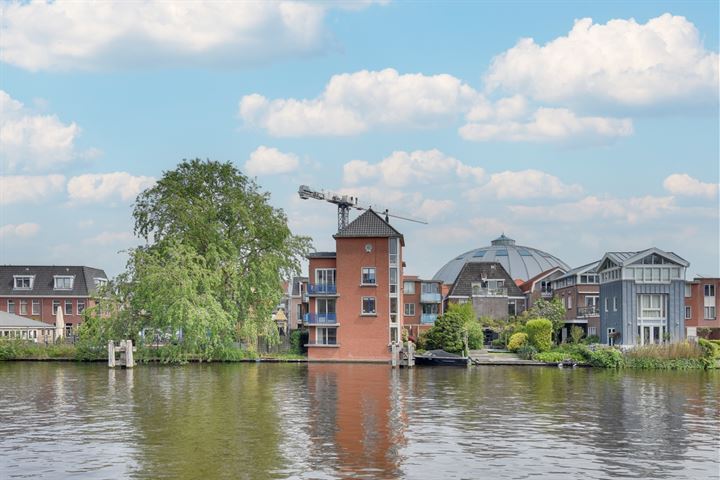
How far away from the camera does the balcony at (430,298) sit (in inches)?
4077

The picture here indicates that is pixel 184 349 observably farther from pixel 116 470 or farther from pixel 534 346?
pixel 116 470

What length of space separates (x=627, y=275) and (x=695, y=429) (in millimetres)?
48910

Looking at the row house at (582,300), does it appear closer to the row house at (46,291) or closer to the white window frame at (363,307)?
the white window frame at (363,307)

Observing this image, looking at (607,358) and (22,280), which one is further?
(22,280)

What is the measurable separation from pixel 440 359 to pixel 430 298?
25.1 metres

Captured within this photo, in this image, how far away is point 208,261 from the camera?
81.9 metres

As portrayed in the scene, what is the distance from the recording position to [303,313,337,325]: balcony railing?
3255 inches

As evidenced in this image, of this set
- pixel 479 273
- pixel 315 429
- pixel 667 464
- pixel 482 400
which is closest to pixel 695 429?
pixel 667 464

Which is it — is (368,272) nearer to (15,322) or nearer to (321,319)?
(321,319)

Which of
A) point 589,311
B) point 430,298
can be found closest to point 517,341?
point 589,311

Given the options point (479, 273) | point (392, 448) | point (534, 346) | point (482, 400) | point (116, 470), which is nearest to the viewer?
point (116, 470)

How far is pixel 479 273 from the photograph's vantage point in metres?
114

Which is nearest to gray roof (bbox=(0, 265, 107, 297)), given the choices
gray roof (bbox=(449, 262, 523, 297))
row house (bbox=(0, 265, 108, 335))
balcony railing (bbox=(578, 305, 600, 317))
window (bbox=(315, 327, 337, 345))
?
row house (bbox=(0, 265, 108, 335))

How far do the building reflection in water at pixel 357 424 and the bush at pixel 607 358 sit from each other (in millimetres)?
20831
